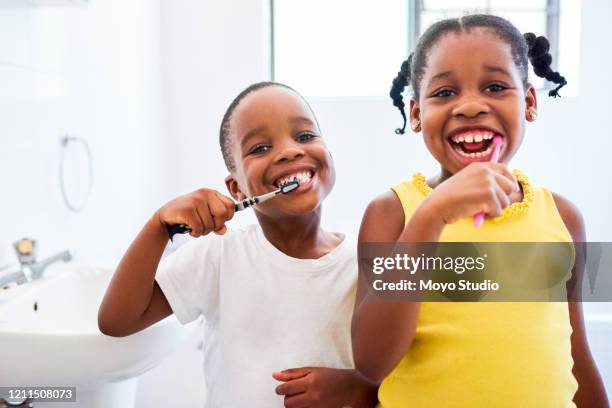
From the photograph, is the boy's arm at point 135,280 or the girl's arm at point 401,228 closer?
the girl's arm at point 401,228

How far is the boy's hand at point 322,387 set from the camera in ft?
2.36

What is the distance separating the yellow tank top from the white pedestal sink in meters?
0.40

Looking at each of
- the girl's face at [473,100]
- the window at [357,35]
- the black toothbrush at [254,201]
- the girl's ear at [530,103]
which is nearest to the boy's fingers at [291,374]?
the black toothbrush at [254,201]

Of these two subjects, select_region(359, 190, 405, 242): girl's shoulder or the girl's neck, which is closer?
select_region(359, 190, 405, 242): girl's shoulder

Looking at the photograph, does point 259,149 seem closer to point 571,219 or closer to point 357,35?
point 571,219

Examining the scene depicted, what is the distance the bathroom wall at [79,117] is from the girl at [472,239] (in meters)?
0.87

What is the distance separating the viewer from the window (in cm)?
263

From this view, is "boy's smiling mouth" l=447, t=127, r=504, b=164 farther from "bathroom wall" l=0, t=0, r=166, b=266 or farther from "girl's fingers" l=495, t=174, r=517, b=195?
"bathroom wall" l=0, t=0, r=166, b=266

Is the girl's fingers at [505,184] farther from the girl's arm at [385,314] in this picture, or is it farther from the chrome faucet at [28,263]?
the chrome faucet at [28,263]

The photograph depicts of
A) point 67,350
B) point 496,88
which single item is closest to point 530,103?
point 496,88

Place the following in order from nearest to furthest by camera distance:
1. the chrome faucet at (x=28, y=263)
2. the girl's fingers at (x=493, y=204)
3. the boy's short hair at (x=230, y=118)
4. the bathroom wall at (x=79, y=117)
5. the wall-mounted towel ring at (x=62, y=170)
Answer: the girl's fingers at (x=493, y=204), the boy's short hair at (x=230, y=118), the chrome faucet at (x=28, y=263), the bathroom wall at (x=79, y=117), the wall-mounted towel ring at (x=62, y=170)

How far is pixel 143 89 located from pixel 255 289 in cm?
154

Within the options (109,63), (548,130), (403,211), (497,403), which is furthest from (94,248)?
(548,130)

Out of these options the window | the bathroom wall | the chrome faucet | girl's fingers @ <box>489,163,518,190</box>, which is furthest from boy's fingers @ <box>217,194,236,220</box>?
the window
